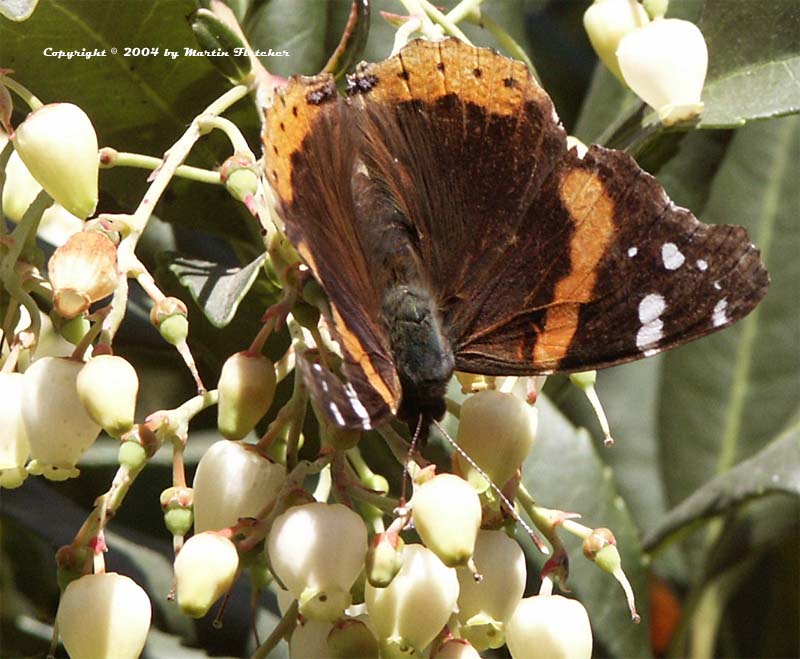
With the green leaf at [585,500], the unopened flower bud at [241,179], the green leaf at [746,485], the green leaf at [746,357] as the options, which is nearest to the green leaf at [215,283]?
the unopened flower bud at [241,179]

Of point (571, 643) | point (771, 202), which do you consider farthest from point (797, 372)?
point (571, 643)

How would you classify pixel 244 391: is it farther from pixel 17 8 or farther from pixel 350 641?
pixel 17 8

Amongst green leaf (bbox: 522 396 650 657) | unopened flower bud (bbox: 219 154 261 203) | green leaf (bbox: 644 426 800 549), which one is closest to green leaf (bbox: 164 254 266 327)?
unopened flower bud (bbox: 219 154 261 203)

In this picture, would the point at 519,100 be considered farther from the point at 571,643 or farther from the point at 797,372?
the point at 797,372

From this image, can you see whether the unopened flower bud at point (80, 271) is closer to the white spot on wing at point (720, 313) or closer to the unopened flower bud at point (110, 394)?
the unopened flower bud at point (110, 394)

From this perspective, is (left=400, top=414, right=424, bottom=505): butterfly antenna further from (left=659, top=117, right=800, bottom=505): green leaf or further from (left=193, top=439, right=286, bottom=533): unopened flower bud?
(left=659, top=117, right=800, bottom=505): green leaf
